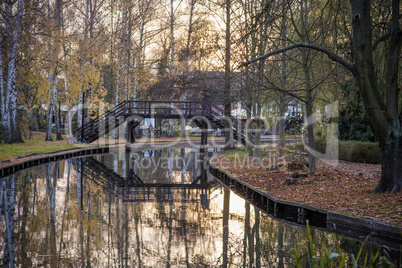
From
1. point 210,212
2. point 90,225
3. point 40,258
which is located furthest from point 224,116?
point 40,258

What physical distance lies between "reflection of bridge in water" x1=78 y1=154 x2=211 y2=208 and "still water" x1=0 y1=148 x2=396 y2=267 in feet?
0.13

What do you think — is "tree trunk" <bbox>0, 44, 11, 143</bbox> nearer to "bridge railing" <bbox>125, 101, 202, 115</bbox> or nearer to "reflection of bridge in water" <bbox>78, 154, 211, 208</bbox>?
"bridge railing" <bbox>125, 101, 202, 115</bbox>

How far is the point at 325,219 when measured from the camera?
404 inches

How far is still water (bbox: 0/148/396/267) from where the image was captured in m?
7.61

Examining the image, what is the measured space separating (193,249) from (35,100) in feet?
110

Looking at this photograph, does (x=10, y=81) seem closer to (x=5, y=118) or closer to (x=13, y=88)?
(x=13, y=88)

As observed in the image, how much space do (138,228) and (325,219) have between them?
442 centimetres

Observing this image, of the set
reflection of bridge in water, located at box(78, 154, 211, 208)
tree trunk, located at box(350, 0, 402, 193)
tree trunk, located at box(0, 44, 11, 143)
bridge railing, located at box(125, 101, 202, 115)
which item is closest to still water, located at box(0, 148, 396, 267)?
reflection of bridge in water, located at box(78, 154, 211, 208)

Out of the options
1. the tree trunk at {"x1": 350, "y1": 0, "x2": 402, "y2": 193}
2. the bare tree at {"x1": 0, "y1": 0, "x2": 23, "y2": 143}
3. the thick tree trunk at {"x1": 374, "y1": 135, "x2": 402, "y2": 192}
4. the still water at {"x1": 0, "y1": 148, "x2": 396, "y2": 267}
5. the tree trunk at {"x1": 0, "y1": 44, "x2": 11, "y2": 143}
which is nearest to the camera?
the still water at {"x1": 0, "y1": 148, "x2": 396, "y2": 267}

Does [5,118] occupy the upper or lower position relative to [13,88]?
lower

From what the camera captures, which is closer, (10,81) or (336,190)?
(336,190)

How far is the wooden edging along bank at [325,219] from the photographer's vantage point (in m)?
8.42

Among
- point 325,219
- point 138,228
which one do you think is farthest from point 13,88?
point 325,219

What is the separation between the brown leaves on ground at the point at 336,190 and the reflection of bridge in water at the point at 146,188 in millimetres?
1649
